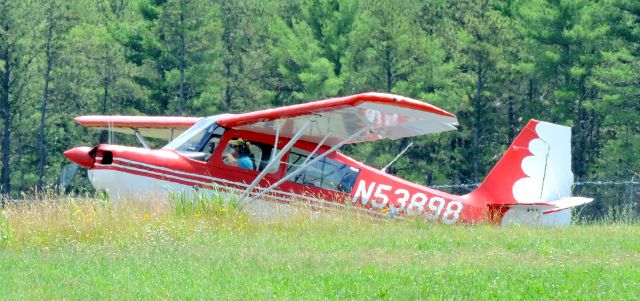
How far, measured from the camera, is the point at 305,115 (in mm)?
18266

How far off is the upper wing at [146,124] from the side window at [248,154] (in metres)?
2.56

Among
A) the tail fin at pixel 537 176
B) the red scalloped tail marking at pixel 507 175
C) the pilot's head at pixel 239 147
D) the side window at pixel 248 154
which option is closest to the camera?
the side window at pixel 248 154

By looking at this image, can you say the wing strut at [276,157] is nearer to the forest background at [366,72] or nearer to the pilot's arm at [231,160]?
the pilot's arm at [231,160]

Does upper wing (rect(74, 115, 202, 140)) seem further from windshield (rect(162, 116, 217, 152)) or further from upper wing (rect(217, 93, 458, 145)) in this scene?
upper wing (rect(217, 93, 458, 145))

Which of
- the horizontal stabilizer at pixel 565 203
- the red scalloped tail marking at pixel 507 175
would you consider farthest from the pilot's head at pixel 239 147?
the horizontal stabilizer at pixel 565 203

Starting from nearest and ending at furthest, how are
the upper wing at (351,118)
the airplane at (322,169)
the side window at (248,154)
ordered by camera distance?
the upper wing at (351,118) → the airplane at (322,169) → the side window at (248,154)

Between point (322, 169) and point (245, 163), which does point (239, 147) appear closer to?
point (245, 163)

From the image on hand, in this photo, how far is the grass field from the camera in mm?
10742

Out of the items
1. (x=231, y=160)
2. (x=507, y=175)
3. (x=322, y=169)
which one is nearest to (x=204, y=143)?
(x=231, y=160)

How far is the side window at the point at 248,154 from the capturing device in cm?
1877

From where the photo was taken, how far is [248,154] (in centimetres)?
1897

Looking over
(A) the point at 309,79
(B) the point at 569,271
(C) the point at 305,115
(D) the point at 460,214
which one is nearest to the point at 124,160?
(C) the point at 305,115

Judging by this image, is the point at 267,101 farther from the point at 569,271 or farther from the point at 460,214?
the point at 569,271

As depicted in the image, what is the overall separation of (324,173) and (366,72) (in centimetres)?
3011
